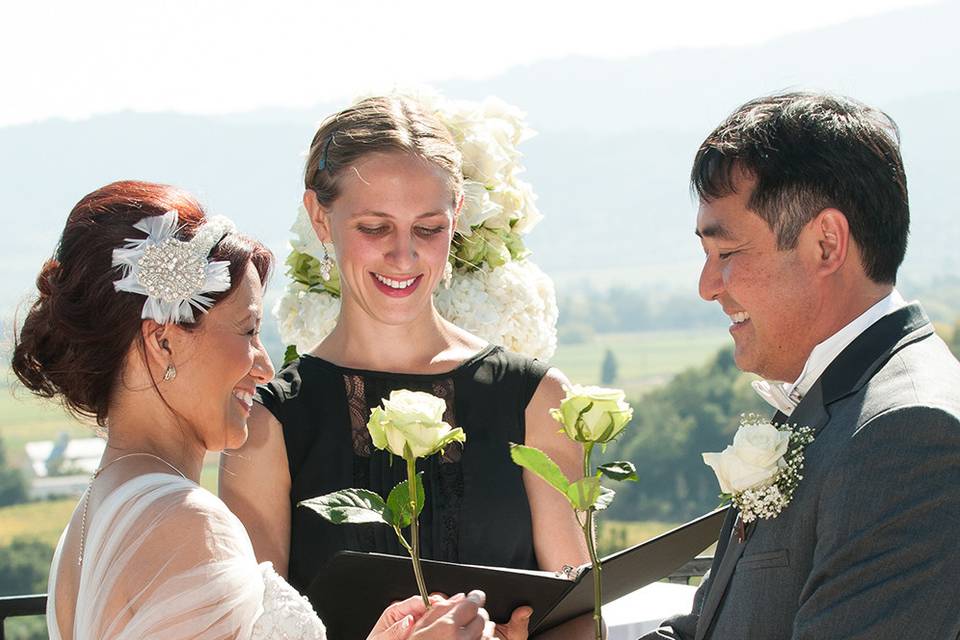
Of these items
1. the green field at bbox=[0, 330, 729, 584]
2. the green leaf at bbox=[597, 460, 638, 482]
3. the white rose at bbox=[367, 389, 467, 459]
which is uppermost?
the white rose at bbox=[367, 389, 467, 459]

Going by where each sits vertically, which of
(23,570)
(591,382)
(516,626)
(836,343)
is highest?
(836,343)

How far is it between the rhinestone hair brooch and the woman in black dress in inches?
30.8

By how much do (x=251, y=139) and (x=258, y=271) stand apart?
5213cm

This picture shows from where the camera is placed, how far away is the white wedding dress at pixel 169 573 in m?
2.09

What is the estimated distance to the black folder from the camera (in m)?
2.45

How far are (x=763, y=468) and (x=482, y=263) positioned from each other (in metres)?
1.64

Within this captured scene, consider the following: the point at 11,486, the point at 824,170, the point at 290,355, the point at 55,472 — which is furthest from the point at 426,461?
the point at 55,472

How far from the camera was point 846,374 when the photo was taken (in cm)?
226

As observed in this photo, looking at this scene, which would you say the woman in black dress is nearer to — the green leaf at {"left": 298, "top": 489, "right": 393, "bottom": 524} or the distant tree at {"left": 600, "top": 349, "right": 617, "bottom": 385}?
the green leaf at {"left": 298, "top": 489, "right": 393, "bottom": 524}

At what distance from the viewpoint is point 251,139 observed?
53.2 m

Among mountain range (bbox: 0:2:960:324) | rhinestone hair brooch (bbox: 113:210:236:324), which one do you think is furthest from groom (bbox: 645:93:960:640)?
mountain range (bbox: 0:2:960:324)

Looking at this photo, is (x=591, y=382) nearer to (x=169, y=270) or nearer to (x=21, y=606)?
(x=21, y=606)

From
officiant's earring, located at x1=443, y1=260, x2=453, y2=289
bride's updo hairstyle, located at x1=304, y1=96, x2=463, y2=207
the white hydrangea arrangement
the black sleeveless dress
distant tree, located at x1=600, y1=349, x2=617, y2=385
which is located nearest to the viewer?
the black sleeveless dress

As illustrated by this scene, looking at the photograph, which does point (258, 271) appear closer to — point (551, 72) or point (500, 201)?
point (500, 201)
